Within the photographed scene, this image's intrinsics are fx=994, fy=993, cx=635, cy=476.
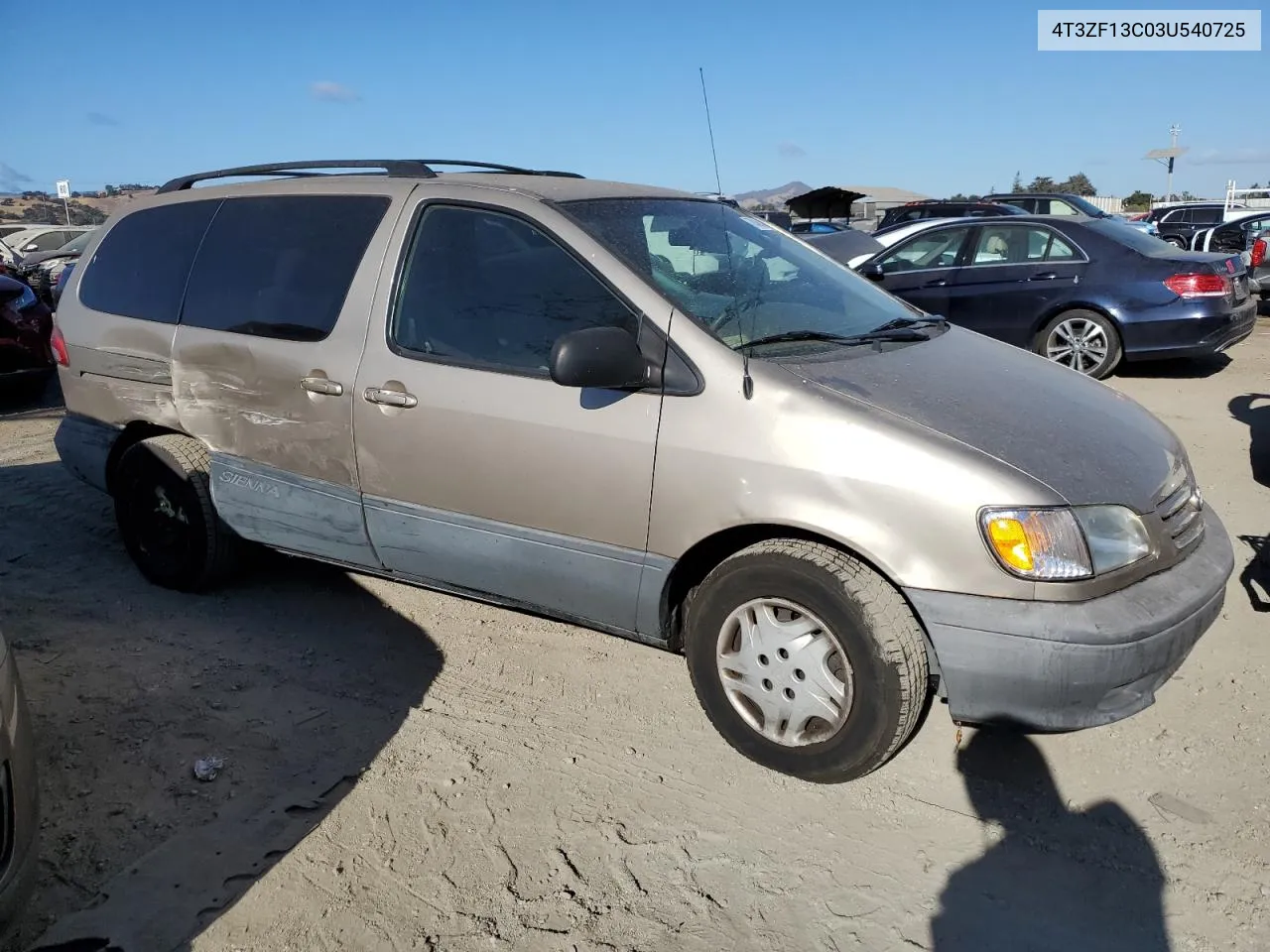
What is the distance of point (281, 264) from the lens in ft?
13.2

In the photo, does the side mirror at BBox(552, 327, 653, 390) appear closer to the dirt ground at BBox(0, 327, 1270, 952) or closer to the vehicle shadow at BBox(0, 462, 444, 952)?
the dirt ground at BBox(0, 327, 1270, 952)

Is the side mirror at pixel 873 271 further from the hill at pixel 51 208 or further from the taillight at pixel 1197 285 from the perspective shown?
the hill at pixel 51 208

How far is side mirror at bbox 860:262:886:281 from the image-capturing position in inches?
368

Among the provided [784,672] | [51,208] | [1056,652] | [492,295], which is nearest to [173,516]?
[492,295]

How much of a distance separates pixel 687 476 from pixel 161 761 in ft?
6.41

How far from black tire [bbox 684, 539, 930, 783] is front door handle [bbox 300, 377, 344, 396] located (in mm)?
1582

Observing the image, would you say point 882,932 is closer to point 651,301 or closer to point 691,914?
point 691,914

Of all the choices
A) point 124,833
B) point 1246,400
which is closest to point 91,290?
point 124,833

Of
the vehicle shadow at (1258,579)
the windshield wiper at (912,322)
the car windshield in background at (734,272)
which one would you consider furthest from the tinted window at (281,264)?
the vehicle shadow at (1258,579)

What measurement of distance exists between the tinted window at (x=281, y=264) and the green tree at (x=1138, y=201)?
54371 mm

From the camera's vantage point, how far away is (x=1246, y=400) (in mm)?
7785

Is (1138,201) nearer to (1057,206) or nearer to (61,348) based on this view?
(1057,206)

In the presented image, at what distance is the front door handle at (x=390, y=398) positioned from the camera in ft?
→ 11.6

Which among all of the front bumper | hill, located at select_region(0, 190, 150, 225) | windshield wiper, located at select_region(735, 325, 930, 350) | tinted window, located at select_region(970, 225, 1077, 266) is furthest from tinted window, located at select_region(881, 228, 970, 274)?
hill, located at select_region(0, 190, 150, 225)
